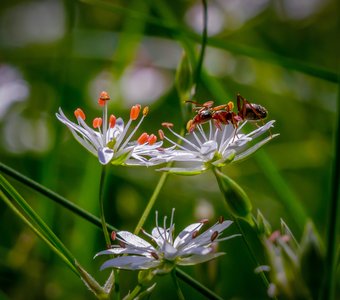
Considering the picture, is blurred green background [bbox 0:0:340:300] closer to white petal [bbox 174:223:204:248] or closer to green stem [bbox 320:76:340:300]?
white petal [bbox 174:223:204:248]

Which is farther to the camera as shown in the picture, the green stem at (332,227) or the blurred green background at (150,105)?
the blurred green background at (150,105)

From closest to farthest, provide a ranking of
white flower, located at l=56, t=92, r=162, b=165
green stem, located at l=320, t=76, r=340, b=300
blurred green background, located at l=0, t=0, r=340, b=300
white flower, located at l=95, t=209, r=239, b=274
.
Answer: green stem, located at l=320, t=76, r=340, b=300 < white flower, located at l=95, t=209, r=239, b=274 < white flower, located at l=56, t=92, r=162, b=165 < blurred green background, located at l=0, t=0, r=340, b=300

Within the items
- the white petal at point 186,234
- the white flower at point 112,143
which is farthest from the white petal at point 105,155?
the white petal at point 186,234

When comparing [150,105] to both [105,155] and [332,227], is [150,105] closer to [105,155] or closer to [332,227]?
[105,155]

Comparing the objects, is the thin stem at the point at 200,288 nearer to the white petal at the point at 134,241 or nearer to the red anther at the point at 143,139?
the white petal at the point at 134,241

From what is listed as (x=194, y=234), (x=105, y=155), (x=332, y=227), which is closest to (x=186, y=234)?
(x=194, y=234)

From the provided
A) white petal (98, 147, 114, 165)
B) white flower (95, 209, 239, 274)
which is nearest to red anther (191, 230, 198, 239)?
white flower (95, 209, 239, 274)

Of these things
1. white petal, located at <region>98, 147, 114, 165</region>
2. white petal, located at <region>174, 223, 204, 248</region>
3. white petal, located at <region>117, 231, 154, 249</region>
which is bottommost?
white petal, located at <region>117, 231, 154, 249</region>
